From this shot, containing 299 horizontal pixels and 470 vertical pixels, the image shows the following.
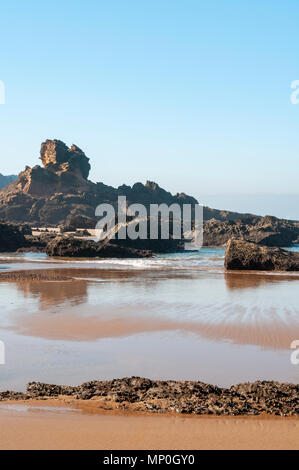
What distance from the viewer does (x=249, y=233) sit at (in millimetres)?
60688

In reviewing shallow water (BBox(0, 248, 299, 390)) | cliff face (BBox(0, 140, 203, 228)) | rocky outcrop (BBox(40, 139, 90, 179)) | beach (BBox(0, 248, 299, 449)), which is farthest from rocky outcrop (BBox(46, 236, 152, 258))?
rocky outcrop (BBox(40, 139, 90, 179))

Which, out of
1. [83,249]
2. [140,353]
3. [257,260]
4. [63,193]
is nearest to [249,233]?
[83,249]

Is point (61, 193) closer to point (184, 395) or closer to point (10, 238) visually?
point (10, 238)

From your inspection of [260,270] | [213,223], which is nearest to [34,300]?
[260,270]

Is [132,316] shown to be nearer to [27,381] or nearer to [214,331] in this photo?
[214,331]

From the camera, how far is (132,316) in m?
11.3

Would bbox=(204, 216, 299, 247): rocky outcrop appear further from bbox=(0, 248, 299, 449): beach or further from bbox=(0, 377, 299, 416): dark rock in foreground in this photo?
bbox=(0, 377, 299, 416): dark rock in foreground

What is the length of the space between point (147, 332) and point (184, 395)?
398 cm

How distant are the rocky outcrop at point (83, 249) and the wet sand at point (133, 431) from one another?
29919 mm

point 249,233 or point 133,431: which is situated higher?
point 249,233

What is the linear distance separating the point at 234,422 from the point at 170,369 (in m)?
2.13

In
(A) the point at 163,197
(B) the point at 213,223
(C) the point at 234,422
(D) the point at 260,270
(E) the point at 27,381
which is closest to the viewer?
(C) the point at 234,422

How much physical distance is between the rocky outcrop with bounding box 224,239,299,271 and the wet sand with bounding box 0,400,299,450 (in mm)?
20090

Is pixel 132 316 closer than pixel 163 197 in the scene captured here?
Yes
